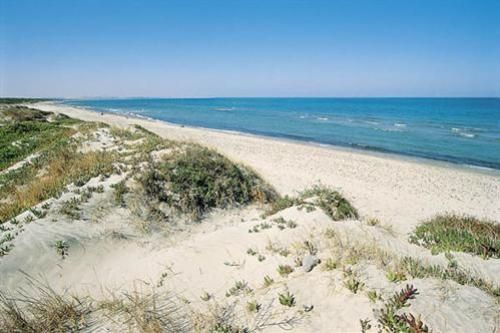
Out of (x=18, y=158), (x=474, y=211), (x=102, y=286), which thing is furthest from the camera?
(x=18, y=158)

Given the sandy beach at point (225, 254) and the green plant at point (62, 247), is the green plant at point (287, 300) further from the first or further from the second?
the green plant at point (62, 247)

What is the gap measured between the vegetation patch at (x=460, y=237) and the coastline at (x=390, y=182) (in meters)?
1.49

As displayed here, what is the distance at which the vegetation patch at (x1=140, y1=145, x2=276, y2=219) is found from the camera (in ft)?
31.9

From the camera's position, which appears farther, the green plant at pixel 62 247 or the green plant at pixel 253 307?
the green plant at pixel 62 247

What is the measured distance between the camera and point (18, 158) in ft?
54.0

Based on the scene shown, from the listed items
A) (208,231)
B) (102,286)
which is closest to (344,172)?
(208,231)

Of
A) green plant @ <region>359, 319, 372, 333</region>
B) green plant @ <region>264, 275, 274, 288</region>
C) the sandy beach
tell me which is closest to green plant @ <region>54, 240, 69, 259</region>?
the sandy beach

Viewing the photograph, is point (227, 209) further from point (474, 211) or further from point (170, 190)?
point (474, 211)

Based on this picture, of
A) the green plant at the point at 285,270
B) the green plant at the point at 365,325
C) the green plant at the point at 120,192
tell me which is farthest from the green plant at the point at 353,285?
the green plant at the point at 120,192

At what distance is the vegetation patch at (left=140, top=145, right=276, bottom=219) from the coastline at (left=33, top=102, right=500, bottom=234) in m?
2.40

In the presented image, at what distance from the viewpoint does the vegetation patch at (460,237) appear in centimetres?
631

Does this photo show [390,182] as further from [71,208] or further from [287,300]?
[71,208]

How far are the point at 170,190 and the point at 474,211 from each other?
11.4m

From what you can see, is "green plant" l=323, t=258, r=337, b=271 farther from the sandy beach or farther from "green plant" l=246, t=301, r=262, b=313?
"green plant" l=246, t=301, r=262, b=313
